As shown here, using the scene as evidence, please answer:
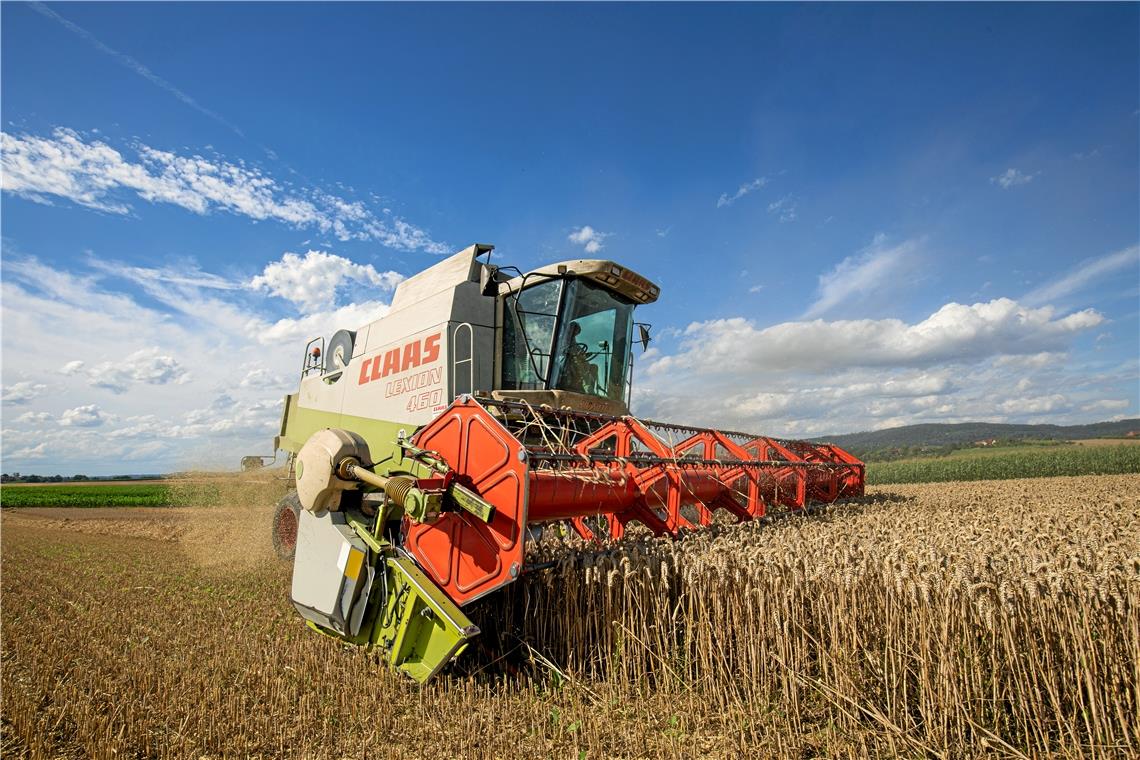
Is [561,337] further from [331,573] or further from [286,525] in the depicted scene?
[286,525]

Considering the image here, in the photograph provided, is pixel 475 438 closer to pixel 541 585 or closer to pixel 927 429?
→ pixel 541 585

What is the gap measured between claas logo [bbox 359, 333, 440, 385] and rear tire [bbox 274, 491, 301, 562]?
1.42 m

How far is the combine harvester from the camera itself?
288cm

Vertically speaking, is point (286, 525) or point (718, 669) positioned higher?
point (286, 525)

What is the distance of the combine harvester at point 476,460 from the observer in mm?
2881

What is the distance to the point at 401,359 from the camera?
563 cm

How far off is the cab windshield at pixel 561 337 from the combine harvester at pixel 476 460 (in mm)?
16

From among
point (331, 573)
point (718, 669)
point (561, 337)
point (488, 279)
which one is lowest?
point (718, 669)

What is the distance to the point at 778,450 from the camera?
587 cm

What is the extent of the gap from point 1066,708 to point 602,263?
170 inches

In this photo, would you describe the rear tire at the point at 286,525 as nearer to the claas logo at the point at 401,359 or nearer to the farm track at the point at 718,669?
the claas logo at the point at 401,359

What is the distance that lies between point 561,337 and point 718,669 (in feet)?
11.0

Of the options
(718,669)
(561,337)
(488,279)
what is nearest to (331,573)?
(718,669)

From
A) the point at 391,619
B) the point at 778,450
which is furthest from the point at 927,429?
the point at 391,619
